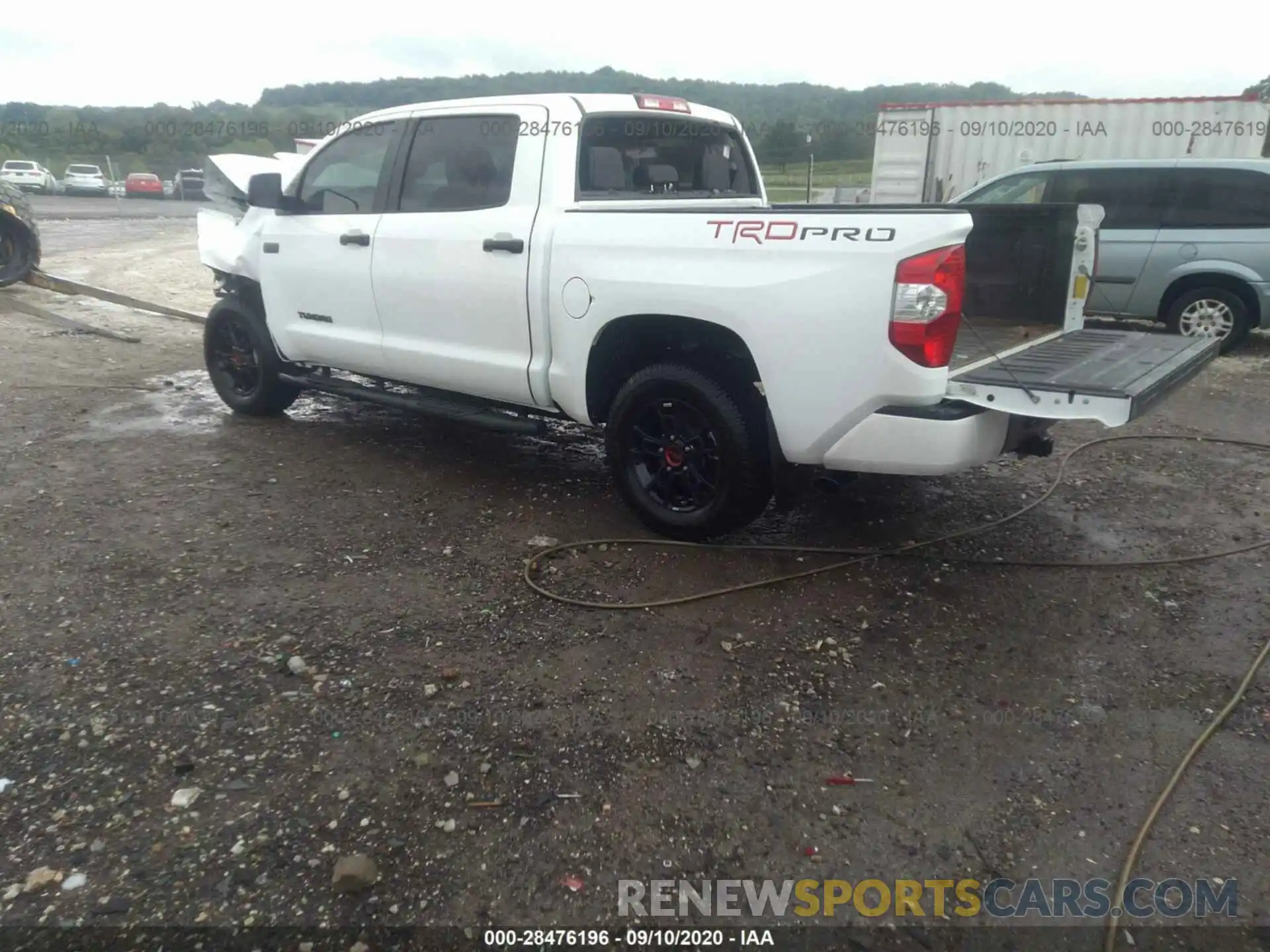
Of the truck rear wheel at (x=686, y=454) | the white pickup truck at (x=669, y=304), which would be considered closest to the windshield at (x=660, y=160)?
the white pickup truck at (x=669, y=304)

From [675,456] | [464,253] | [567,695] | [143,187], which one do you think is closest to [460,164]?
[464,253]

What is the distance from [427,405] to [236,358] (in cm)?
202

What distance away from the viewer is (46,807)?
101 inches

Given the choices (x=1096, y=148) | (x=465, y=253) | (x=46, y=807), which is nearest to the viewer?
(x=46, y=807)

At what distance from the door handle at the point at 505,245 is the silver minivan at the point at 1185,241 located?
6.14 metres

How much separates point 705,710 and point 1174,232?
7.93 metres

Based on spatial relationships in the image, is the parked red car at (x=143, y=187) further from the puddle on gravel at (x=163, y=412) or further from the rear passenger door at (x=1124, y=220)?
the rear passenger door at (x=1124, y=220)

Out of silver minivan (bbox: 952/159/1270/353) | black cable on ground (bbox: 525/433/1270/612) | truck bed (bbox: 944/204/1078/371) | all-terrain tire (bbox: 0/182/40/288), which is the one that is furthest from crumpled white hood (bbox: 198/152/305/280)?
silver minivan (bbox: 952/159/1270/353)

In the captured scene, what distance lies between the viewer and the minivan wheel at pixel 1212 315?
8.53 meters

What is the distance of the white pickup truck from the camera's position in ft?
11.0

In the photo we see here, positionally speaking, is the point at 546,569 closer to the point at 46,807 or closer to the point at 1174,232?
the point at 46,807

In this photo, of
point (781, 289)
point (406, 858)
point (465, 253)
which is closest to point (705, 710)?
point (406, 858)

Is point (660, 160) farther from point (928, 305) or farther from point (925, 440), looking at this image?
point (925, 440)

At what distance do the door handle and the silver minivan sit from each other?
242 inches
